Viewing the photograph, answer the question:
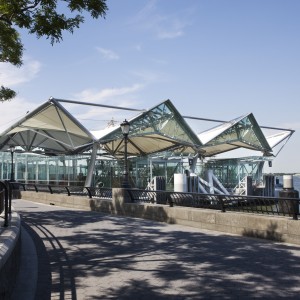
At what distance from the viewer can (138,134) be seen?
111 feet

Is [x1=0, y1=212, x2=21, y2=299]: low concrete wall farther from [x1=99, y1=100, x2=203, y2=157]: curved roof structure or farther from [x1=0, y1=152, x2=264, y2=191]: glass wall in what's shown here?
[x1=99, y1=100, x2=203, y2=157]: curved roof structure

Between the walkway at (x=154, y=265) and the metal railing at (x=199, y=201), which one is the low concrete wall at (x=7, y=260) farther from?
the metal railing at (x=199, y=201)

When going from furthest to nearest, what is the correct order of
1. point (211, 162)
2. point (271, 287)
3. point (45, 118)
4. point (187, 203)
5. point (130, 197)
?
point (211, 162) → point (45, 118) → point (130, 197) → point (187, 203) → point (271, 287)

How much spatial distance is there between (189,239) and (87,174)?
23.2 metres

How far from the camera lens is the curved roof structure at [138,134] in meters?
31.4

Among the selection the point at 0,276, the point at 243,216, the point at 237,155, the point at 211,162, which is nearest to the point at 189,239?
the point at 243,216

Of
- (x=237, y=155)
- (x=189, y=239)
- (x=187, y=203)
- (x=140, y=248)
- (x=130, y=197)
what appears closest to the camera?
(x=140, y=248)

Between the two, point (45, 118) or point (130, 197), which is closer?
point (130, 197)

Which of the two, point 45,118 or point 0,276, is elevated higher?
point 45,118

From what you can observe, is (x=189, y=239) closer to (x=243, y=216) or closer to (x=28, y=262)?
(x=243, y=216)

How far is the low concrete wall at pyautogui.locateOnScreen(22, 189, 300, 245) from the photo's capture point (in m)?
9.57

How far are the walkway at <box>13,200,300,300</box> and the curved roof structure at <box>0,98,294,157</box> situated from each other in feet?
63.5

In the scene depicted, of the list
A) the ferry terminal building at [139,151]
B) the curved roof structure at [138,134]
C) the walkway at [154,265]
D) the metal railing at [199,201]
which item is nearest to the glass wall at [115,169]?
the ferry terminal building at [139,151]

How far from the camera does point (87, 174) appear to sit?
3253 cm
